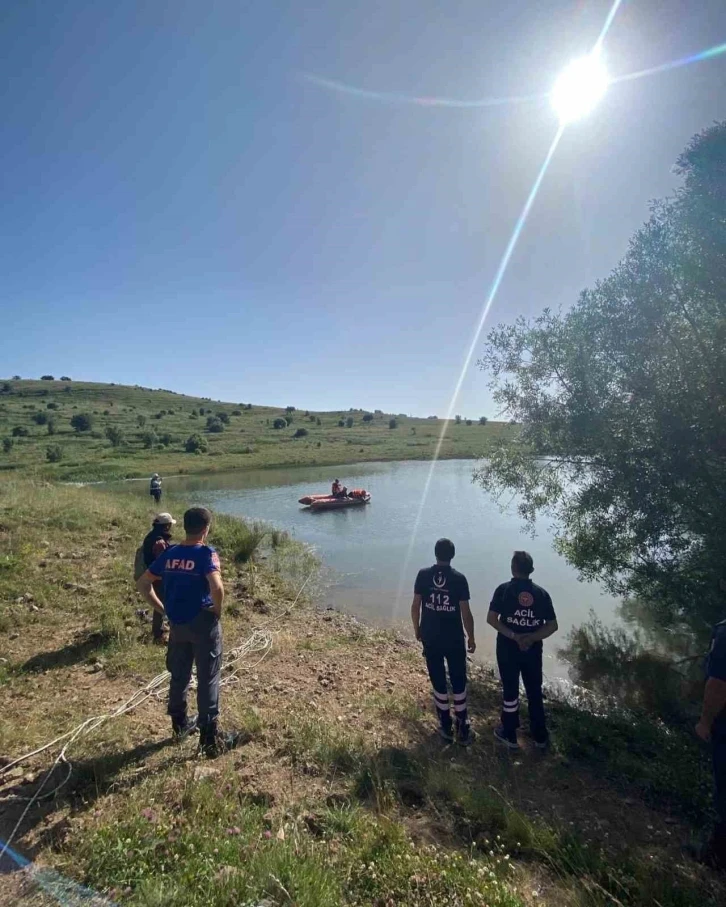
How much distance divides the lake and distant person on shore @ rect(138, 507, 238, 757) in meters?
6.40

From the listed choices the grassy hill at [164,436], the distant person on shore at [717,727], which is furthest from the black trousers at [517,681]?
the grassy hill at [164,436]

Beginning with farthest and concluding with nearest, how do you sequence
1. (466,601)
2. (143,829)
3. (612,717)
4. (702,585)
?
(702,585)
(612,717)
(466,601)
(143,829)

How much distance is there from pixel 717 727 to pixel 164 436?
2673 inches

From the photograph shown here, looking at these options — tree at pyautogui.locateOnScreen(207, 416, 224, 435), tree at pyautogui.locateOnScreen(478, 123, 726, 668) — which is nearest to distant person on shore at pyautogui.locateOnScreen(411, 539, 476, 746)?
tree at pyautogui.locateOnScreen(478, 123, 726, 668)

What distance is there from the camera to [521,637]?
5.43 m

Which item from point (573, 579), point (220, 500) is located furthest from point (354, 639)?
point (220, 500)

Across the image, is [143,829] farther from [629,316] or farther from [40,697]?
[629,316]

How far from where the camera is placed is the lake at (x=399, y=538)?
12.3 metres

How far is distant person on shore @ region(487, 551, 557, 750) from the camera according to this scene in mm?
5422

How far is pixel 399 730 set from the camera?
18.9ft

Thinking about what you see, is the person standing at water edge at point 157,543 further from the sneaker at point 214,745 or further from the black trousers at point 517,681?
the black trousers at point 517,681

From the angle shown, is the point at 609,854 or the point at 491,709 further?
the point at 491,709

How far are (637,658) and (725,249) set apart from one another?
318 inches

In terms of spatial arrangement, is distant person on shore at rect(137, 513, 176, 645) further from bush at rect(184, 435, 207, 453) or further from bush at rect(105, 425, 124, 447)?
bush at rect(105, 425, 124, 447)
